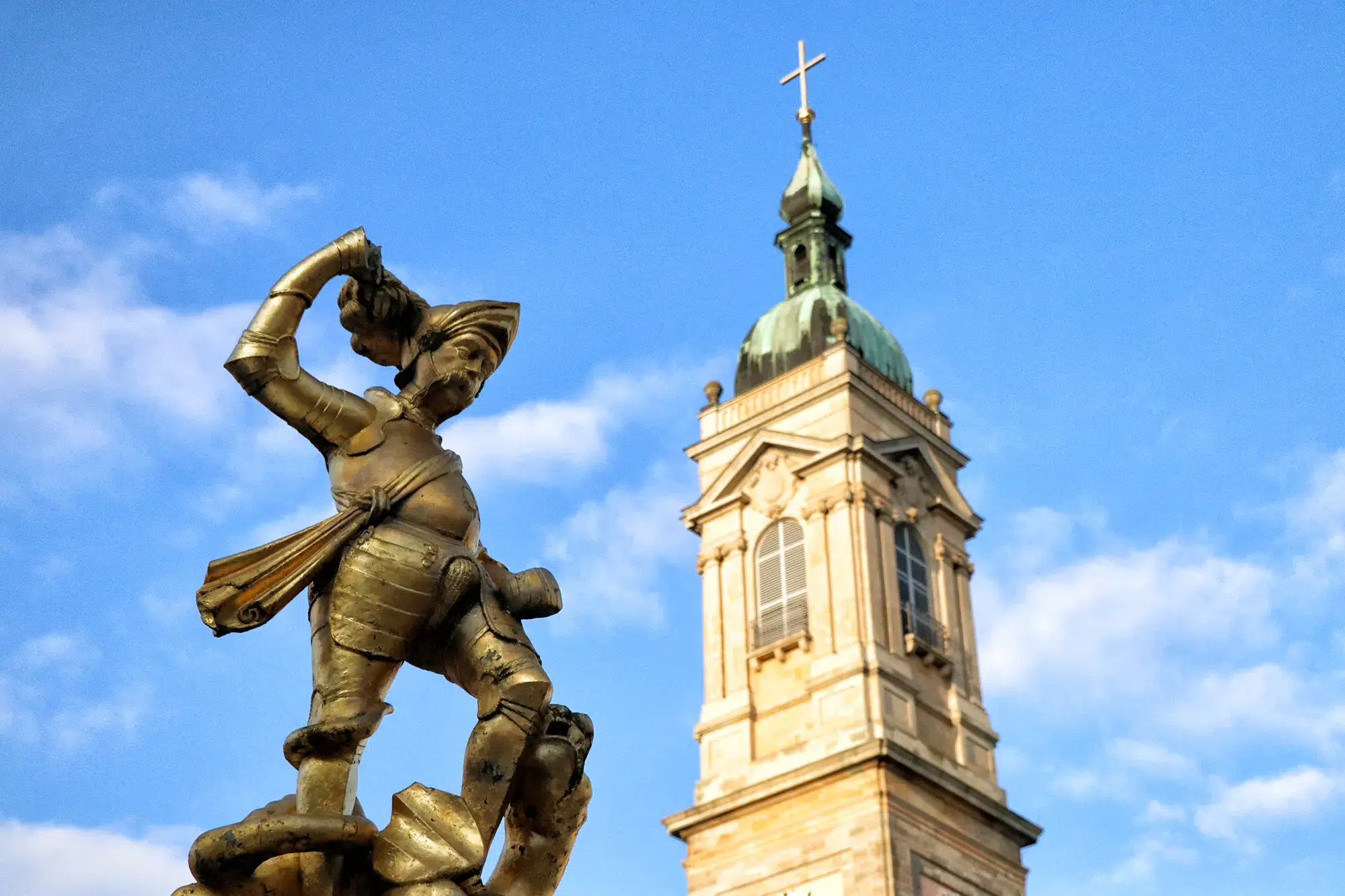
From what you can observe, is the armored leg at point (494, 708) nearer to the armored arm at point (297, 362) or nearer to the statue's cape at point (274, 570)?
the statue's cape at point (274, 570)

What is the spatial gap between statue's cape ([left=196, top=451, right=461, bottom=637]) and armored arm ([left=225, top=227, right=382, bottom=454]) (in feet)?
1.01

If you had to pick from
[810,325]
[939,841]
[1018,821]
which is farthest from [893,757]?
[810,325]

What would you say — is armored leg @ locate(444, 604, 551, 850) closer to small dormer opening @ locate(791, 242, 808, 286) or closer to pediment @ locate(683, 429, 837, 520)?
pediment @ locate(683, 429, 837, 520)

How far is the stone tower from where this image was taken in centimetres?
3609

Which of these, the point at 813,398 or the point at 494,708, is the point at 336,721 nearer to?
the point at 494,708

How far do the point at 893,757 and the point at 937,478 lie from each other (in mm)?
8536

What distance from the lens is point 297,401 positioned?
609cm

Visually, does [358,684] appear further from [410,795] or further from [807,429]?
[807,429]

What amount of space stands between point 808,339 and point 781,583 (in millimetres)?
6572

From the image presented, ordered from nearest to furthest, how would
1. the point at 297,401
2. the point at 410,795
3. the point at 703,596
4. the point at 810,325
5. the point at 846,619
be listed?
the point at 410,795, the point at 297,401, the point at 846,619, the point at 703,596, the point at 810,325

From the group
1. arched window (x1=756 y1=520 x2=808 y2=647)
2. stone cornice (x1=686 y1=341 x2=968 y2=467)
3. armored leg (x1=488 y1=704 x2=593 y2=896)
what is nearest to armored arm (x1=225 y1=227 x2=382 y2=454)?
armored leg (x1=488 y1=704 x2=593 y2=896)

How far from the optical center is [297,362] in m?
6.11

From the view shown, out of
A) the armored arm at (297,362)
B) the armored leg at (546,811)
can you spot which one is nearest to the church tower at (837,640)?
the armored leg at (546,811)

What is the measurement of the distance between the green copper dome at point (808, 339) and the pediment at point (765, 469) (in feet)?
8.15
